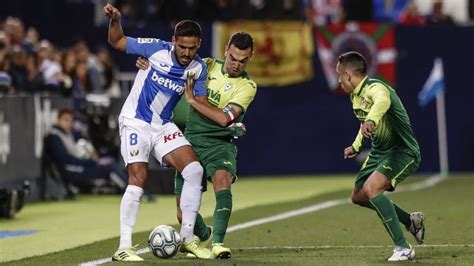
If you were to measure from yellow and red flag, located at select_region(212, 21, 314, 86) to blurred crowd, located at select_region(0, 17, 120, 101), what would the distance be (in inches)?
98.1

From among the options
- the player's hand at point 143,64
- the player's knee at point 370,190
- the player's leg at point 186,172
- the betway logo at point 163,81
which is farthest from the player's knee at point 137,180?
the player's knee at point 370,190

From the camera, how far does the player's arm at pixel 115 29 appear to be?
10008 mm

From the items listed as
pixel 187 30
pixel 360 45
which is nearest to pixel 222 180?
pixel 187 30

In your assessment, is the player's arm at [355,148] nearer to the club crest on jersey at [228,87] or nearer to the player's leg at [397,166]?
the player's leg at [397,166]

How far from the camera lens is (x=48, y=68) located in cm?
1967

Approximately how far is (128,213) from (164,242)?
1.40 feet

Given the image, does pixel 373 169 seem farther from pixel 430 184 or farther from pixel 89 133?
pixel 430 184

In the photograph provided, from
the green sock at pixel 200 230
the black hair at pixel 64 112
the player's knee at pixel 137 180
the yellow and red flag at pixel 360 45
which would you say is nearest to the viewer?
the player's knee at pixel 137 180

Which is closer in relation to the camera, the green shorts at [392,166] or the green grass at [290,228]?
the green shorts at [392,166]

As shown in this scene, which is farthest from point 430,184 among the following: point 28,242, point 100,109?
point 28,242

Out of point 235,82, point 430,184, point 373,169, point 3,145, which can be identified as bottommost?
point 430,184

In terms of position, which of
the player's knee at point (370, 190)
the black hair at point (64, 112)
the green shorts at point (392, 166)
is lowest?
the black hair at point (64, 112)

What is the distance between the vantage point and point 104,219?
615 inches

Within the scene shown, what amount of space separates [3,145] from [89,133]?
282 centimetres
